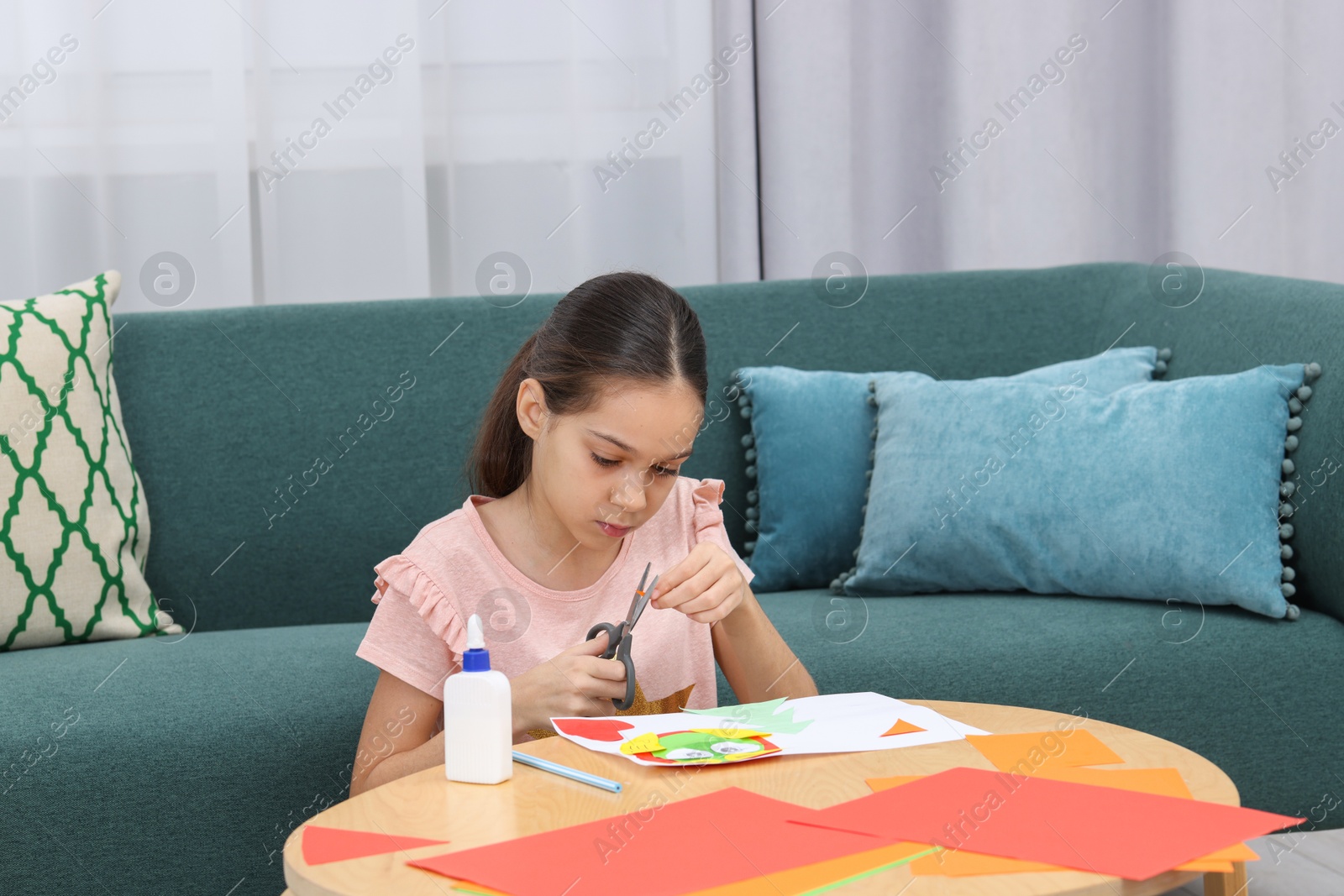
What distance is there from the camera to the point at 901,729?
3.37 ft

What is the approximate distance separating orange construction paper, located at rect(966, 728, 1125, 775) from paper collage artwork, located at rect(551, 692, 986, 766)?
0.03m

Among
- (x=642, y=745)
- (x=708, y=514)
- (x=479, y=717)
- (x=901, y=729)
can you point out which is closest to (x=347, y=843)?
(x=479, y=717)

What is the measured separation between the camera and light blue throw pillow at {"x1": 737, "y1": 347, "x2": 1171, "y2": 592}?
2002 millimetres

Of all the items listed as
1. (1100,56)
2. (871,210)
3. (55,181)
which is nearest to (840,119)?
(871,210)

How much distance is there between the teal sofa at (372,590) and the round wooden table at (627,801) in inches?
24.3

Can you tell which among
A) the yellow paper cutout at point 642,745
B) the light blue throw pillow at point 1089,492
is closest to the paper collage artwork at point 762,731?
the yellow paper cutout at point 642,745

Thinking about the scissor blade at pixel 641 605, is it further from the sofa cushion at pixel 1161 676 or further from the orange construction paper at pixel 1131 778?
the sofa cushion at pixel 1161 676

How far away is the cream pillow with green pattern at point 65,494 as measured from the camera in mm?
1744

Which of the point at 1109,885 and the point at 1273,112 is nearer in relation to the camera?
the point at 1109,885

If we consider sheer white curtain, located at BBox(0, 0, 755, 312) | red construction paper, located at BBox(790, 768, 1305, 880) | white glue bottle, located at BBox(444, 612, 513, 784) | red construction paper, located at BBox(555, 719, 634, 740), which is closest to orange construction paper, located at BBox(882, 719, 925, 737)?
red construction paper, located at BBox(790, 768, 1305, 880)

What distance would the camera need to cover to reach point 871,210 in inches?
109

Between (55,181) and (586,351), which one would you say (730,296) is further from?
(55,181)

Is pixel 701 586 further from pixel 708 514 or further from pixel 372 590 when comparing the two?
pixel 372 590

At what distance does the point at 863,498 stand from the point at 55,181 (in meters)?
1.67
